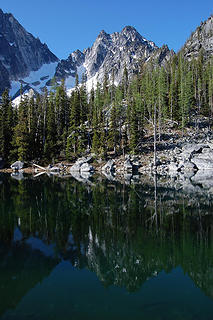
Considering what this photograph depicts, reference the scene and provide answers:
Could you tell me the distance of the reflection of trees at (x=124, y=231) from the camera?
7.21 m

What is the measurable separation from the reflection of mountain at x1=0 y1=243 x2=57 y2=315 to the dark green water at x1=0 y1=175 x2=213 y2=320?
27 millimetres

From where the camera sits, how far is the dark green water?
5270mm

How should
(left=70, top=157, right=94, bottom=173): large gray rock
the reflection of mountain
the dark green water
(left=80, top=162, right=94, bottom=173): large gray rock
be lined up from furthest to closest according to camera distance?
(left=70, top=157, right=94, bottom=173): large gray rock, (left=80, top=162, right=94, bottom=173): large gray rock, the reflection of mountain, the dark green water

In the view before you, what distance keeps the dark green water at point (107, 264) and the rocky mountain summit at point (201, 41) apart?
107m

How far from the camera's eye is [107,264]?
7395 mm

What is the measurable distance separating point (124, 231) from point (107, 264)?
3.02 metres

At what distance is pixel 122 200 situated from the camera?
57.2 ft

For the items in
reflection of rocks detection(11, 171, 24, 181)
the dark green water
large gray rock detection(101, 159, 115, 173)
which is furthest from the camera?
large gray rock detection(101, 159, 115, 173)

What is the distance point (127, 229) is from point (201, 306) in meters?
5.41

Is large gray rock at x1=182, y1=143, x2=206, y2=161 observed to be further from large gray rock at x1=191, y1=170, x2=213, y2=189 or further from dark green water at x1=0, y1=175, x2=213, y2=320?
dark green water at x1=0, y1=175, x2=213, y2=320

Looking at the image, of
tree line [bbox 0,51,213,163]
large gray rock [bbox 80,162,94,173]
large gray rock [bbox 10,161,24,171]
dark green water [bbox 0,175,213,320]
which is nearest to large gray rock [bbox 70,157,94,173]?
large gray rock [bbox 80,162,94,173]

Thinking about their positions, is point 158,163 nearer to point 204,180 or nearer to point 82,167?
point 204,180

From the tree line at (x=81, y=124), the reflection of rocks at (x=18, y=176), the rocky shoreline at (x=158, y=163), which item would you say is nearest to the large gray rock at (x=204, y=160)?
the rocky shoreline at (x=158, y=163)

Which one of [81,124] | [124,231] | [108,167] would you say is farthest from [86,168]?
[124,231]
